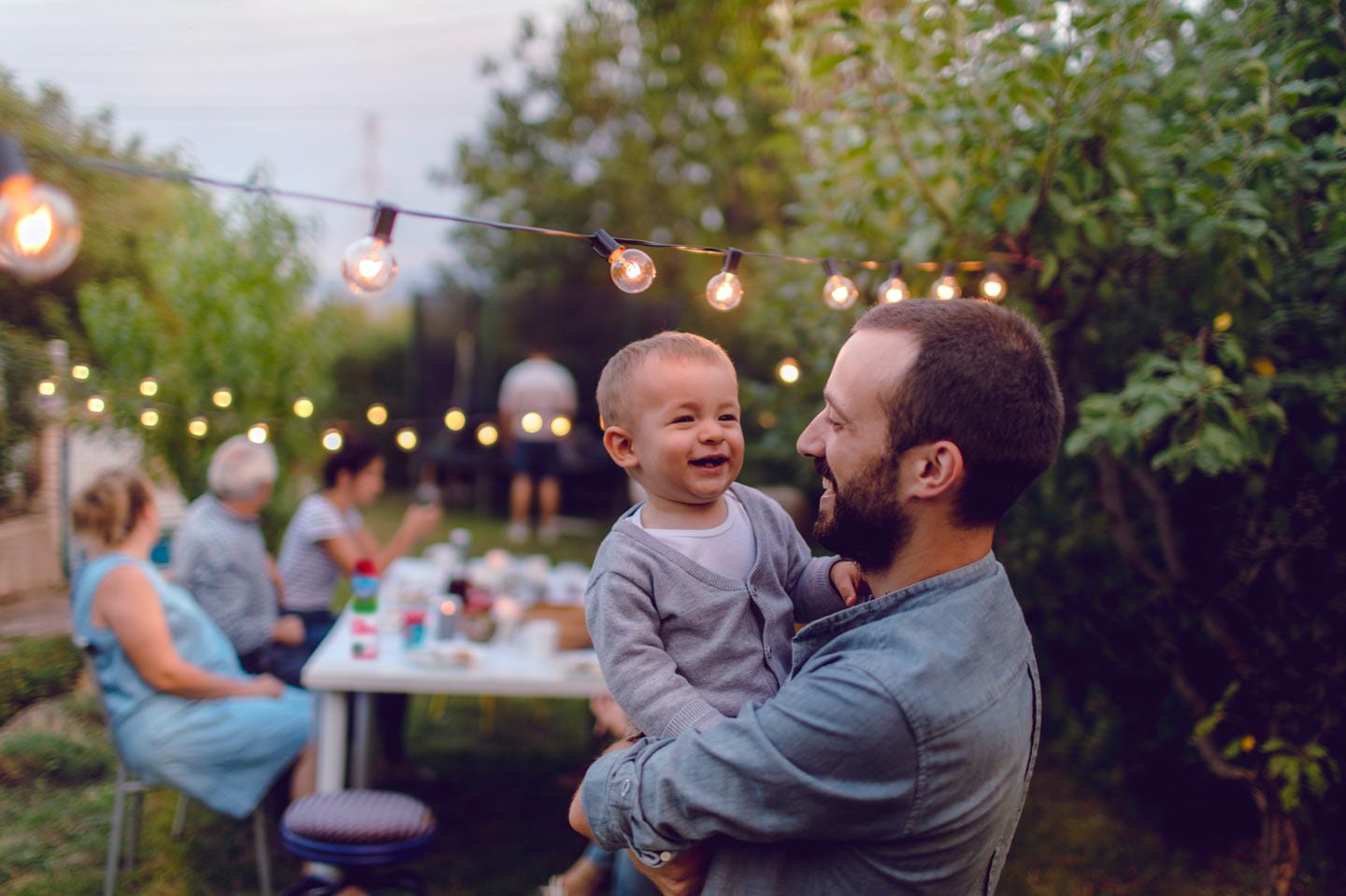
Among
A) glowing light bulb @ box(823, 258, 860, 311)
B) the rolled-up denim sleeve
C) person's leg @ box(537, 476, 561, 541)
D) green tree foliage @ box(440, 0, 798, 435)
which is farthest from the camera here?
green tree foliage @ box(440, 0, 798, 435)

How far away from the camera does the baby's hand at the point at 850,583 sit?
5.37 feet

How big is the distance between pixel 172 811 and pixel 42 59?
10.6 feet

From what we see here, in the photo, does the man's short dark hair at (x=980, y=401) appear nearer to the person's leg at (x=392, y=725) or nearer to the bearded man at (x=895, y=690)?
the bearded man at (x=895, y=690)

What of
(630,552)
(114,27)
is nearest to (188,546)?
(630,552)

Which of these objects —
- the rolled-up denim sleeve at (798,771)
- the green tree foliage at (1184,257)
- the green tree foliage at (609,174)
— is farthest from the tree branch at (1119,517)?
the green tree foliage at (609,174)

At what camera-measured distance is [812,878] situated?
4.25 feet

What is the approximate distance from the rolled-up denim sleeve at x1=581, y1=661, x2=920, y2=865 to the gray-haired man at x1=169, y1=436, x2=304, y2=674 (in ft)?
10.2

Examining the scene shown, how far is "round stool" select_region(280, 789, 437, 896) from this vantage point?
107 inches

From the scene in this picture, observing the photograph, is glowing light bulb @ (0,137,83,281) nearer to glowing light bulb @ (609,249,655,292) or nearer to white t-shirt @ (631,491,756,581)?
glowing light bulb @ (609,249,655,292)

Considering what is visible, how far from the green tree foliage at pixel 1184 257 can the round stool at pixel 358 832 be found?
2.20 meters

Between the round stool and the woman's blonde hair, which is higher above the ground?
the woman's blonde hair

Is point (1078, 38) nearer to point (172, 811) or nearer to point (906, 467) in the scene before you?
point (906, 467)

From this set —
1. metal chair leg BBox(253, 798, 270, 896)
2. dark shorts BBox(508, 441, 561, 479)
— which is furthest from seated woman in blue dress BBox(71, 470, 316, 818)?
dark shorts BBox(508, 441, 561, 479)

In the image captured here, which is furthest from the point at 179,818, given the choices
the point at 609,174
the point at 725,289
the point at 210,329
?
the point at 609,174
